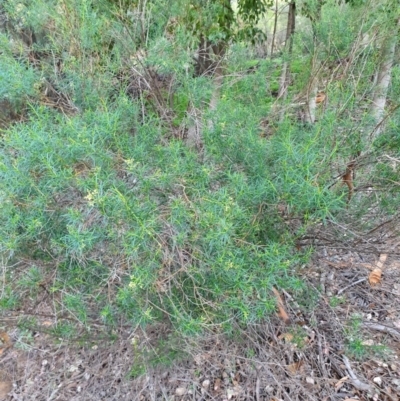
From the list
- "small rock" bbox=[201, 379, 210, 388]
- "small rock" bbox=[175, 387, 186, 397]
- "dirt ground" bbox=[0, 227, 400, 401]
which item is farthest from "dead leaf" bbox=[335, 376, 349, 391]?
"small rock" bbox=[175, 387, 186, 397]

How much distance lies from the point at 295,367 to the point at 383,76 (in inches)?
84.1

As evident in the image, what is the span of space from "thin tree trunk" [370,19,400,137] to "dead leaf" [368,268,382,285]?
1.18 meters

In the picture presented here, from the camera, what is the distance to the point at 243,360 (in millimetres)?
2252

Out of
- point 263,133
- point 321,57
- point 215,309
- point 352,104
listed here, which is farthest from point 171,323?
point 321,57

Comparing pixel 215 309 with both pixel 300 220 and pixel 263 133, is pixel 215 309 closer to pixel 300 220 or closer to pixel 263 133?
pixel 300 220

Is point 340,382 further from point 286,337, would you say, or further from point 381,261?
point 381,261

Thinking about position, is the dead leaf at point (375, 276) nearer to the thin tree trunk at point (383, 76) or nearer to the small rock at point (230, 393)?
the thin tree trunk at point (383, 76)

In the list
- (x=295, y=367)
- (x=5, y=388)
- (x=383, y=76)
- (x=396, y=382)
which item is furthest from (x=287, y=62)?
(x=5, y=388)

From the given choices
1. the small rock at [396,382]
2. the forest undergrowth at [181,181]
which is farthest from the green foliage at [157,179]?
the small rock at [396,382]

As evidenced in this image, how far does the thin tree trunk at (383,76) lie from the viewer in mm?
2451

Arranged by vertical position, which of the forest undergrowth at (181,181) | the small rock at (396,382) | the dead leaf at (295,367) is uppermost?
the forest undergrowth at (181,181)

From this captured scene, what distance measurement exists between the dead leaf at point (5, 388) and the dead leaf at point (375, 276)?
2.71 metres

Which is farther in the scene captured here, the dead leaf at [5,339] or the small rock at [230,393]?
the dead leaf at [5,339]

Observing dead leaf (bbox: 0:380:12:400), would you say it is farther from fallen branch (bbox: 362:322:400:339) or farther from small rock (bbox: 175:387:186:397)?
fallen branch (bbox: 362:322:400:339)
